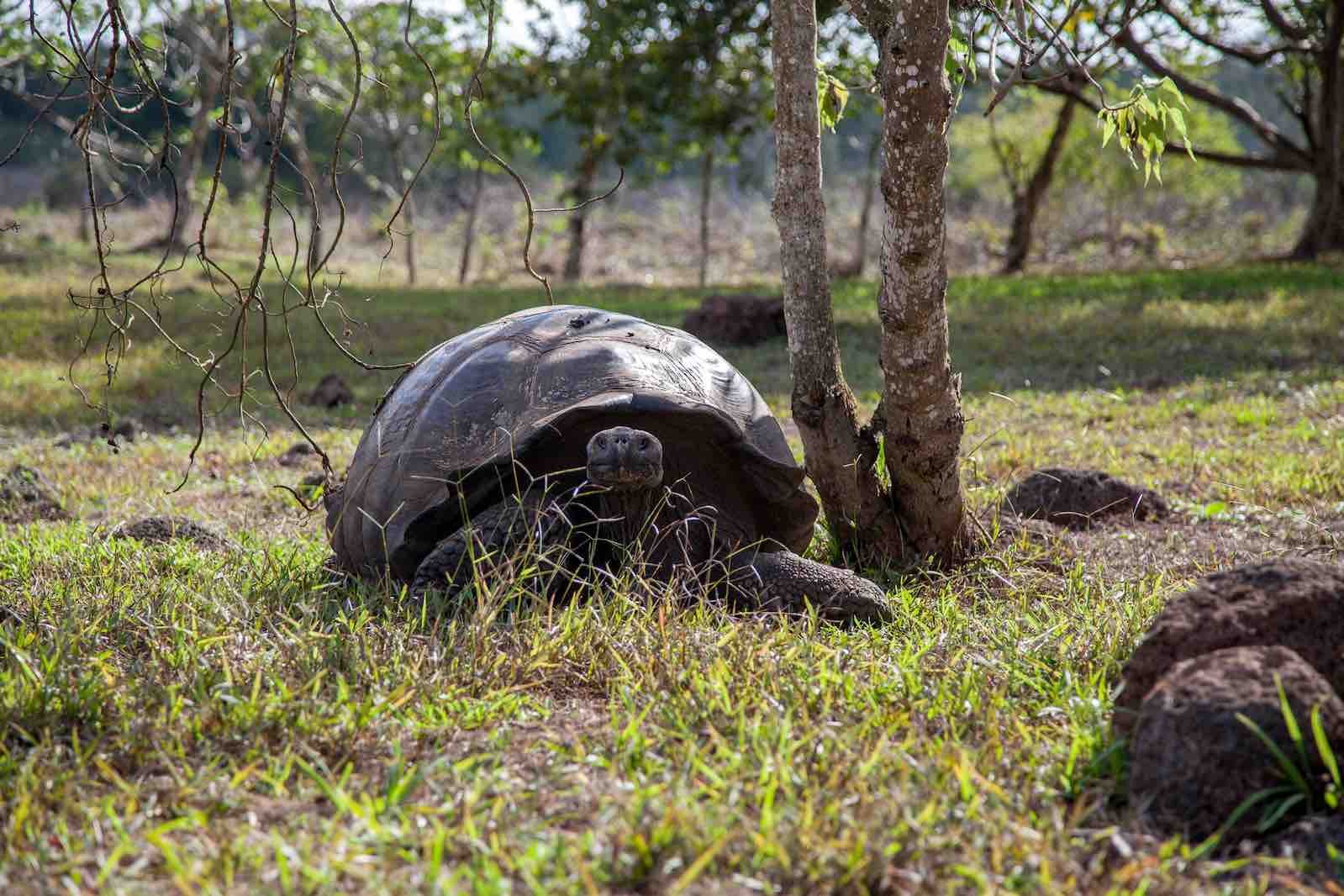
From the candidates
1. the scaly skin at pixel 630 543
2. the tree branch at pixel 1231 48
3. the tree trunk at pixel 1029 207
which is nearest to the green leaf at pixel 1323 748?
the scaly skin at pixel 630 543

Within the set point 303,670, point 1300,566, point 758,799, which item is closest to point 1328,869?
point 1300,566

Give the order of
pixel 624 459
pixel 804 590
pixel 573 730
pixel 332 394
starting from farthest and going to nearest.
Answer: pixel 332 394
pixel 804 590
pixel 624 459
pixel 573 730

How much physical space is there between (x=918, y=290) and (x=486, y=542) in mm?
1328

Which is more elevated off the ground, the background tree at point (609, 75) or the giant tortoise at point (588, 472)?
the background tree at point (609, 75)

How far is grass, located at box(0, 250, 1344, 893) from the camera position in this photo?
1710mm

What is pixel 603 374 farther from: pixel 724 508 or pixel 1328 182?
pixel 1328 182

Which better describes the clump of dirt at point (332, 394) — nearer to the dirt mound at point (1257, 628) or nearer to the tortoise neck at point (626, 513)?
the tortoise neck at point (626, 513)

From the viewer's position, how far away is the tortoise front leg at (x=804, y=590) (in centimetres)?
305

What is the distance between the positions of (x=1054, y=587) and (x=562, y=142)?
45831 mm

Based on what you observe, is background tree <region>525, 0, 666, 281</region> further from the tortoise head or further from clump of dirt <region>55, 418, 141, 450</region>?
the tortoise head

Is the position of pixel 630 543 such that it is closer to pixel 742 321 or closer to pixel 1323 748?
pixel 1323 748

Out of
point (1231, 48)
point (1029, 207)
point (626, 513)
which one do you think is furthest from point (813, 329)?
point (1029, 207)

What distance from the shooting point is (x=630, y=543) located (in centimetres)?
315

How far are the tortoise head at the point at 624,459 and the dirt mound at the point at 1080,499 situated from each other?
1827mm
